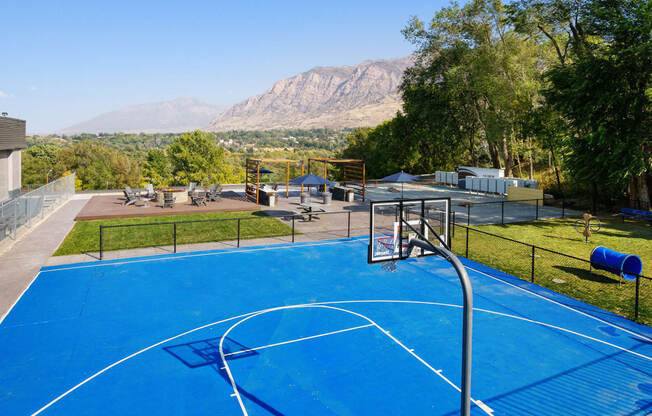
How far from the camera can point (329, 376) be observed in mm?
9953

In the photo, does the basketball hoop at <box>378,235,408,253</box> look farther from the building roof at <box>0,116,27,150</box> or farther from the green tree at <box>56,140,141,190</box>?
the green tree at <box>56,140,141,190</box>

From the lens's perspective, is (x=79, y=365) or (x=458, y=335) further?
(x=458, y=335)

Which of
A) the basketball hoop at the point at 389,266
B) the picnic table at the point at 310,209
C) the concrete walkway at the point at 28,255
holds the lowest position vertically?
the concrete walkway at the point at 28,255

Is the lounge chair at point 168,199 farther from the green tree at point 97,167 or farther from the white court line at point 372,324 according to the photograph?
the green tree at point 97,167

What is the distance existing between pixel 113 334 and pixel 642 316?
15307mm

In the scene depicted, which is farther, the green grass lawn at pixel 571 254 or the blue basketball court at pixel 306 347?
the green grass lawn at pixel 571 254

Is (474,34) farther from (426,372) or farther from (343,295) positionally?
(426,372)

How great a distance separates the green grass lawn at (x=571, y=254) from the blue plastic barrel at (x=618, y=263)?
571 millimetres

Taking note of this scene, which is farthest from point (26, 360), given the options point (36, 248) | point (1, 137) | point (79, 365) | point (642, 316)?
point (1, 137)

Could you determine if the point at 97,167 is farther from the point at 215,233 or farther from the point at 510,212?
the point at 510,212

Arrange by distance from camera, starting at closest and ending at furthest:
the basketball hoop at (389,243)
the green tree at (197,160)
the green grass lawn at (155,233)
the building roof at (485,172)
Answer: the basketball hoop at (389,243) → the green grass lawn at (155,233) → the building roof at (485,172) → the green tree at (197,160)

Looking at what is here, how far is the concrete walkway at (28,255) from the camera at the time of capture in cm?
1520

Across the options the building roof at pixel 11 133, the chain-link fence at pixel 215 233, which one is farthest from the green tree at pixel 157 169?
the chain-link fence at pixel 215 233

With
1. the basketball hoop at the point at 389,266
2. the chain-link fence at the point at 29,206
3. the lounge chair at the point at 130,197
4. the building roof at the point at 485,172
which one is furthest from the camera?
the building roof at the point at 485,172
